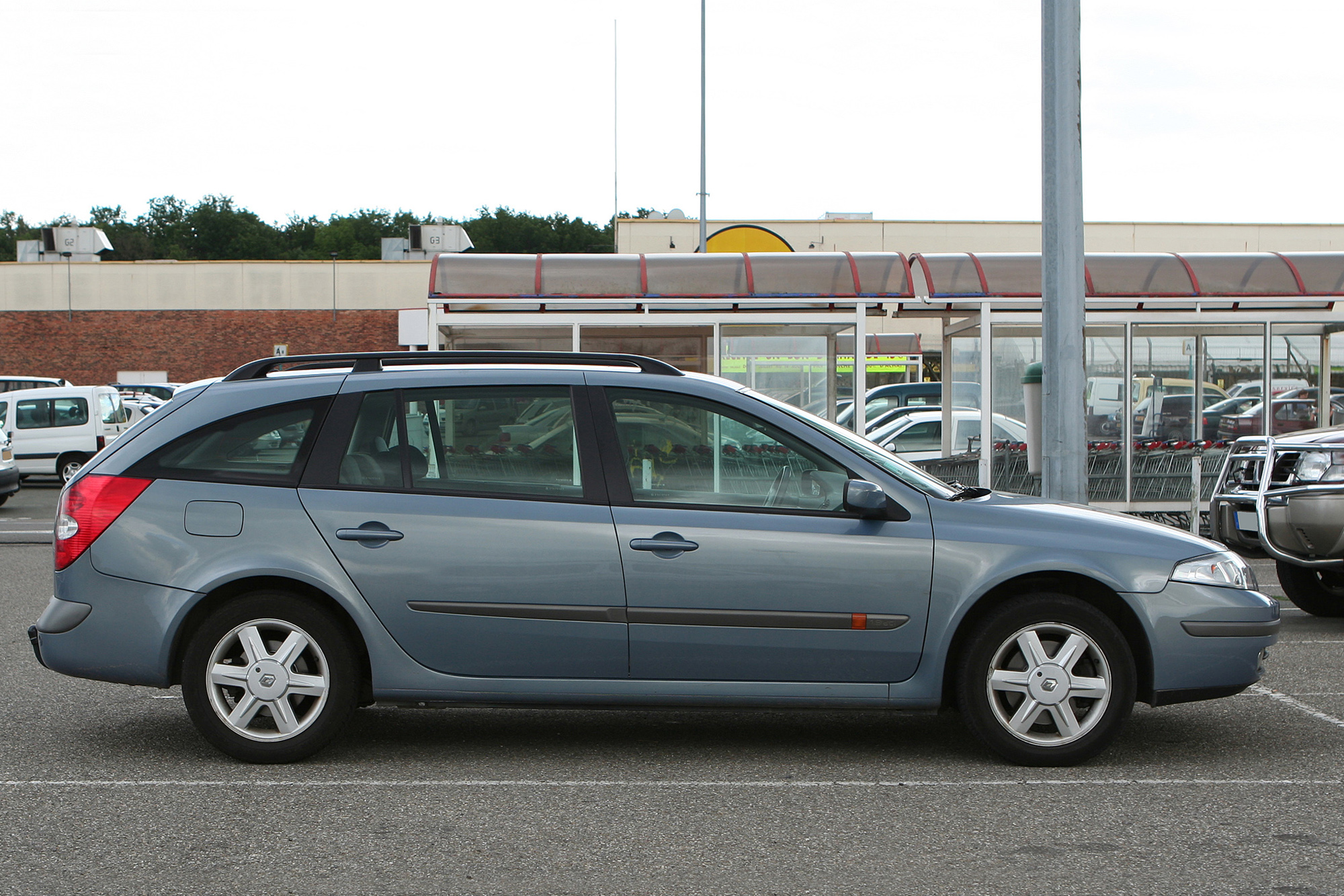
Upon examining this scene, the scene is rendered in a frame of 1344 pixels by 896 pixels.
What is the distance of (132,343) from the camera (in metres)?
Answer: 45.1

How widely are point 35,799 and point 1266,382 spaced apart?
1377cm

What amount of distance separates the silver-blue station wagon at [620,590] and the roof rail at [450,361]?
0.36 m

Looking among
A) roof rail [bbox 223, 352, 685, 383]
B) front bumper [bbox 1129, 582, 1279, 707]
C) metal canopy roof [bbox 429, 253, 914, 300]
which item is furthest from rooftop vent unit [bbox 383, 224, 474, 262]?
front bumper [bbox 1129, 582, 1279, 707]

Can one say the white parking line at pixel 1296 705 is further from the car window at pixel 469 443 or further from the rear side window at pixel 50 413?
the rear side window at pixel 50 413

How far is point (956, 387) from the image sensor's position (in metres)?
16.0

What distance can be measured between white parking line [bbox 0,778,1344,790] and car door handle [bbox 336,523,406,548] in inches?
35.5

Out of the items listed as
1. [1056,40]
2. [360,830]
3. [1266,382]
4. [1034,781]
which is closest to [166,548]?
[360,830]

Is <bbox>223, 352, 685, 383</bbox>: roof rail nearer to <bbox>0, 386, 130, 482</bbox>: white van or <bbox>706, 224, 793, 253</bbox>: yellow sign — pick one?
<bbox>0, 386, 130, 482</bbox>: white van

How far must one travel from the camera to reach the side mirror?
16.5 ft

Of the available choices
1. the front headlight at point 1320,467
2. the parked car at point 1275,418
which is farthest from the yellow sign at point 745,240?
the front headlight at point 1320,467

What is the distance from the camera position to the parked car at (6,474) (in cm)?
1816

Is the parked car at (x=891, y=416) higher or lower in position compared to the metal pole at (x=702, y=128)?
lower

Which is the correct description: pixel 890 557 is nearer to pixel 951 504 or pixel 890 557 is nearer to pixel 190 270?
pixel 951 504

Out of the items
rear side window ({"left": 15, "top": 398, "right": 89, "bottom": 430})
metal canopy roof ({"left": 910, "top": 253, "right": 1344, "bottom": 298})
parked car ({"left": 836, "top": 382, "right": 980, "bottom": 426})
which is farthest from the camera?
rear side window ({"left": 15, "top": 398, "right": 89, "bottom": 430})
